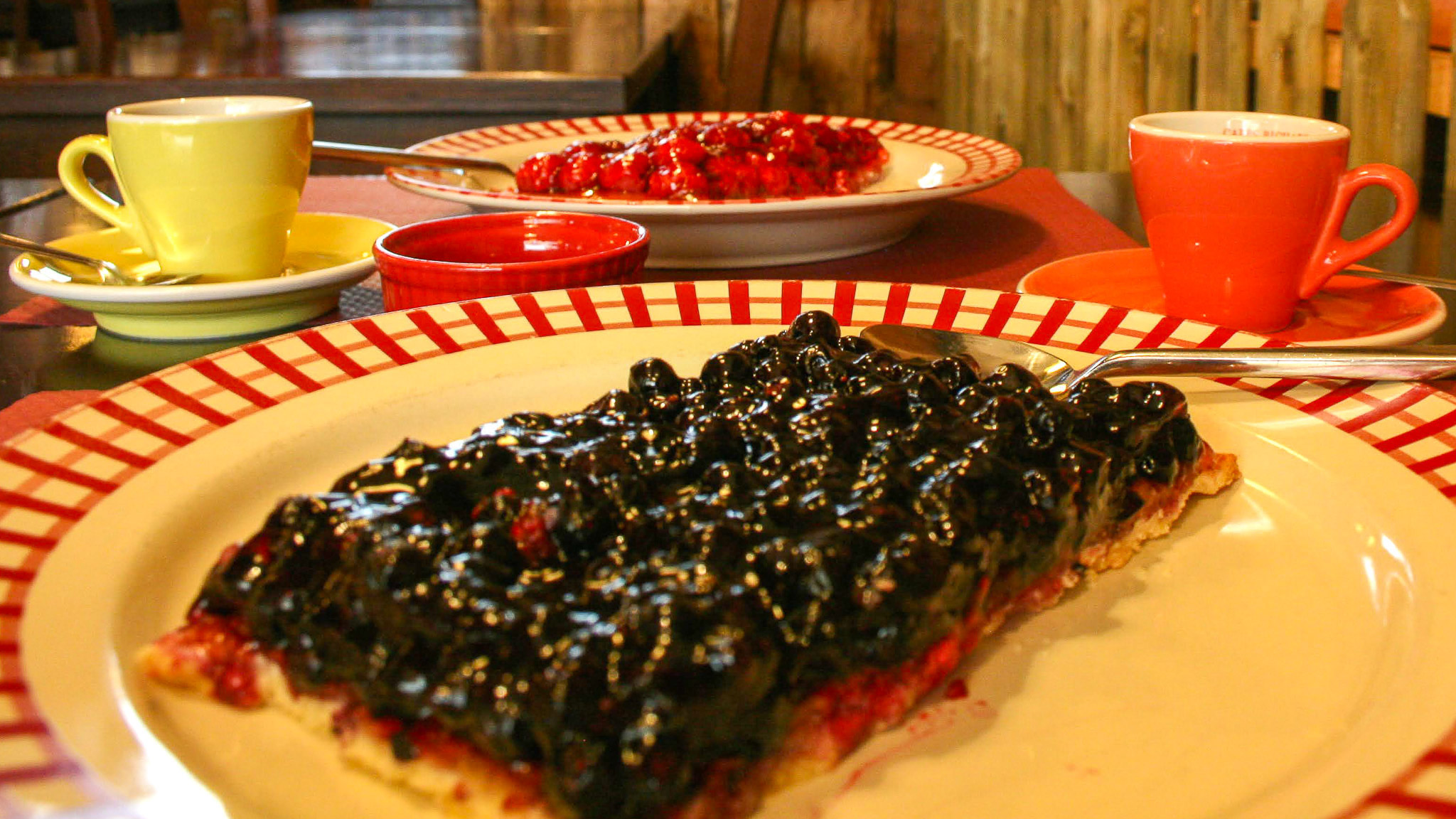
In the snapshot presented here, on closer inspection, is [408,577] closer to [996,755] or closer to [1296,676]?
[996,755]

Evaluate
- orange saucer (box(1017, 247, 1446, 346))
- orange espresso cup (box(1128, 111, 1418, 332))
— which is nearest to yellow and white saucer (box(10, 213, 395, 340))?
orange saucer (box(1017, 247, 1446, 346))

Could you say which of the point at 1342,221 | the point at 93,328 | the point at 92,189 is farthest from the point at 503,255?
the point at 1342,221

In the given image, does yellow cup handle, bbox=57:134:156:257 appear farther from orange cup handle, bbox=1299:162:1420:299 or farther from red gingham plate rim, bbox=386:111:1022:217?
orange cup handle, bbox=1299:162:1420:299

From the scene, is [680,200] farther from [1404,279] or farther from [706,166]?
[1404,279]

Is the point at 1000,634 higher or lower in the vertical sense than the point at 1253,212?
lower

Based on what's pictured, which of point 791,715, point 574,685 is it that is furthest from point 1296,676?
point 574,685

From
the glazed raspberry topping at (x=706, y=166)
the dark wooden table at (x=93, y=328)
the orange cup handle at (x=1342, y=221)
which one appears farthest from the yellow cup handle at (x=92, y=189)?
the orange cup handle at (x=1342, y=221)

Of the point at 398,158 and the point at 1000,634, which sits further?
the point at 398,158

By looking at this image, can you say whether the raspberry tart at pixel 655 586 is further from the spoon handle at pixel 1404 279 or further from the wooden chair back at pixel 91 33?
the wooden chair back at pixel 91 33
